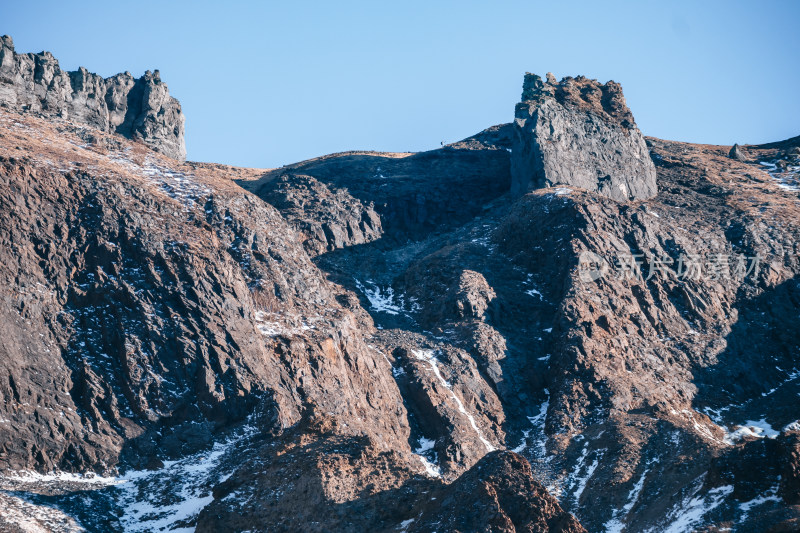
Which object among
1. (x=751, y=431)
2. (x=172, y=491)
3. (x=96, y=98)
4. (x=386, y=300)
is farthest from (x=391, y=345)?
(x=96, y=98)

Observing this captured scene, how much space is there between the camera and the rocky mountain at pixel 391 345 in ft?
198

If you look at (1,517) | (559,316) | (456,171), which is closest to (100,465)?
(1,517)

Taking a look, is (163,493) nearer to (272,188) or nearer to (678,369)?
(678,369)

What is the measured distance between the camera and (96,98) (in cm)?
10881

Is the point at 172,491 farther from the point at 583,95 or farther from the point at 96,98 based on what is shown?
the point at 583,95

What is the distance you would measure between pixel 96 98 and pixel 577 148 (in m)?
52.7

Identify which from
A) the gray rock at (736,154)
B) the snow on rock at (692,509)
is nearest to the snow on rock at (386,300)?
the snow on rock at (692,509)

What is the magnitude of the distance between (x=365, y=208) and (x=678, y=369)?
1596 inches

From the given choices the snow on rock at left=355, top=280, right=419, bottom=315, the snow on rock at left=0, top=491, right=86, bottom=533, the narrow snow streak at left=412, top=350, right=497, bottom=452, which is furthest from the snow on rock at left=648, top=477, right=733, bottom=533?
the snow on rock at left=355, top=280, right=419, bottom=315

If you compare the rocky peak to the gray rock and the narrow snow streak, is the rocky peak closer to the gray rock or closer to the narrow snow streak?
the gray rock

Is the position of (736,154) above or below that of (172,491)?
above

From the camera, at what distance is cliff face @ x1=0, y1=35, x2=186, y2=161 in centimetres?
10019

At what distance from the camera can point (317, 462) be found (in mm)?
60250

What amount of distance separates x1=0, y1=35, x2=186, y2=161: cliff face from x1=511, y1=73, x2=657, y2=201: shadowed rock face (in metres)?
39.2
